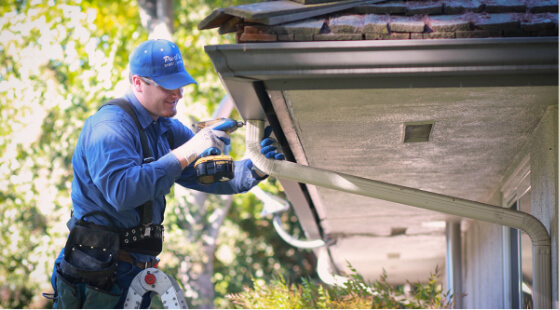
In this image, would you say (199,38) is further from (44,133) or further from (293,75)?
(293,75)

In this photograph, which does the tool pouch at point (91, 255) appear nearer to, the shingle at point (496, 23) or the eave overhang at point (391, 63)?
the eave overhang at point (391, 63)

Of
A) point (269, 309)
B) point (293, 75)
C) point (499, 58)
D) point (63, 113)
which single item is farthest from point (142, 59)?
point (63, 113)

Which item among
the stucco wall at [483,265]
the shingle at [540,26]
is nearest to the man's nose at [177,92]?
the shingle at [540,26]

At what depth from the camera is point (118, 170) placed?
11.0 feet

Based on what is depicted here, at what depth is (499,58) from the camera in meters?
2.99

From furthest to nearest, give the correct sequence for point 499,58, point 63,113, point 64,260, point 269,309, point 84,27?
point 84,27, point 63,113, point 269,309, point 64,260, point 499,58

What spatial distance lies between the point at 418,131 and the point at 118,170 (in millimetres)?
1746

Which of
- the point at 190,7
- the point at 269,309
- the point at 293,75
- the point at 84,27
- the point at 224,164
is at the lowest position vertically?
the point at 269,309

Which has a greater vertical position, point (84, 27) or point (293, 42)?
point (84, 27)

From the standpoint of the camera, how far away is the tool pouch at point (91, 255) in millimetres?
3467

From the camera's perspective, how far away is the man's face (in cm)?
382

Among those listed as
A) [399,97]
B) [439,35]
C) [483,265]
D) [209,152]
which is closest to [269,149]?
[209,152]

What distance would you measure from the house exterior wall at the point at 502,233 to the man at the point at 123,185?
5.57 ft

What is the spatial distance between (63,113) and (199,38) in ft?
9.69
